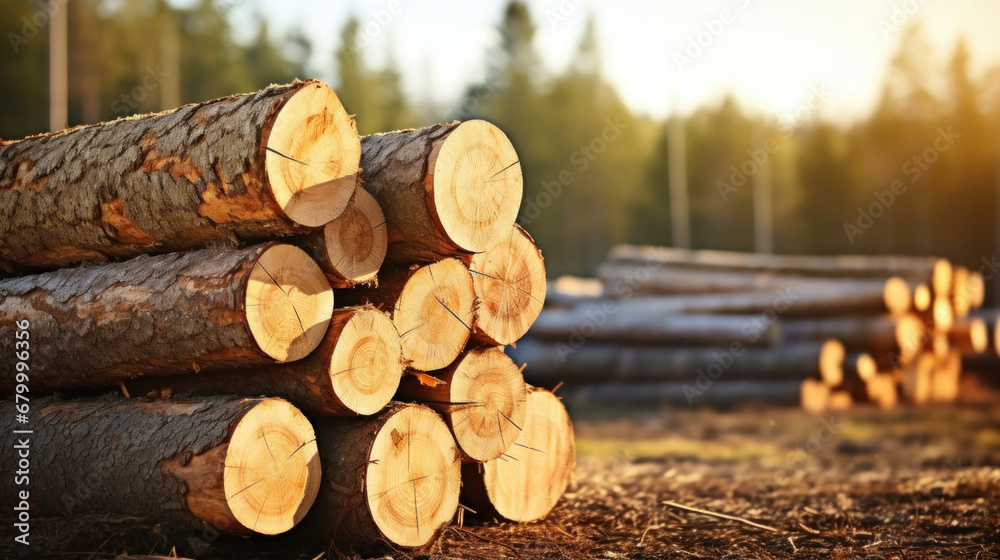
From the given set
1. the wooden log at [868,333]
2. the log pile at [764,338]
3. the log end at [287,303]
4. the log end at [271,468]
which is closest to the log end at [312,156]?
the log end at [287,303]

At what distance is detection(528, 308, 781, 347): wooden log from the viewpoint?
34.9 ft

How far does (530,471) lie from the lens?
4773 millimetres

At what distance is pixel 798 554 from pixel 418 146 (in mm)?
2650

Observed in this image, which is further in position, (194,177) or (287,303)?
(194,177)

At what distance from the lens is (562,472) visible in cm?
496

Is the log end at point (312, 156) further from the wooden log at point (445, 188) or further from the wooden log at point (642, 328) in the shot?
the wooden log at point (642, 328)

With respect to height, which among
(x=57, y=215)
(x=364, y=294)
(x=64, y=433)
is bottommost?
(x=64, y=433)

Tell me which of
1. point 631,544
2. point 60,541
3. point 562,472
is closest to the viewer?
point 60,541

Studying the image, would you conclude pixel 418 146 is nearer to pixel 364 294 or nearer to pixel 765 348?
pixel 364 294

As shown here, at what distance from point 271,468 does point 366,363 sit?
23.6 inches

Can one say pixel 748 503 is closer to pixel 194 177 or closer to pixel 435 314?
pixel 435 314

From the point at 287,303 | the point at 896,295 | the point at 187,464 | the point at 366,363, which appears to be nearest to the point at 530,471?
the point at 366,363

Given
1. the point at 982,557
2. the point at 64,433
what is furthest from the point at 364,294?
the point at 982,557

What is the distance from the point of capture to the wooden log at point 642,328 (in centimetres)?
1063
